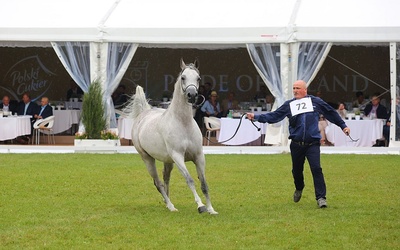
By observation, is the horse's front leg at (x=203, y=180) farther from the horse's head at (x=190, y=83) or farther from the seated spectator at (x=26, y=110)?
the seated spectator at (x=26, y=110)

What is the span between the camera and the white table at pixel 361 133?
70.5ft

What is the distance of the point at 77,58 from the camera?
71.9 ft

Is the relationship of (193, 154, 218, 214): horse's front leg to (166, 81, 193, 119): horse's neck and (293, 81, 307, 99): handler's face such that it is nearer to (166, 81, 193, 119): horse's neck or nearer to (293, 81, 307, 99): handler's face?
(166, 81, 193, 119): horse's neck

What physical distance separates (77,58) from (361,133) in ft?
23.0

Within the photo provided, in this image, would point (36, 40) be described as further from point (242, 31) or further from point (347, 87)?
point (347, 87)

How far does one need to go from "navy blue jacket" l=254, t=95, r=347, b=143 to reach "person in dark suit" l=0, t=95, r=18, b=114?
1371 cm

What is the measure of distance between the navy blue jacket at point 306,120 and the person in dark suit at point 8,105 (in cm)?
1371

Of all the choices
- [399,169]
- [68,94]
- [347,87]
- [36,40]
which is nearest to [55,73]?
[68,94]

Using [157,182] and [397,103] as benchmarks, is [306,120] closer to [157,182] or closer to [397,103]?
[157,182]

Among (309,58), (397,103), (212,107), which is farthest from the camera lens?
(212,107)

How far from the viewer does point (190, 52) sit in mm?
28734

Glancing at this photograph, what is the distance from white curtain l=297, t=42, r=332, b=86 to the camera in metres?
21.1

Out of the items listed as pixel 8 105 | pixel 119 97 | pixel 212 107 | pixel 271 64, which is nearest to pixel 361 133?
pixel 271 64

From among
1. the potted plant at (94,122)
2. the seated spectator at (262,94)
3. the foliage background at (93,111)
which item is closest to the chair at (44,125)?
the potted plant at (94,122)
